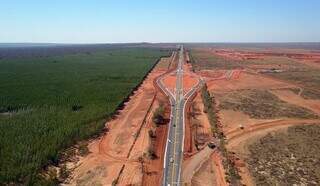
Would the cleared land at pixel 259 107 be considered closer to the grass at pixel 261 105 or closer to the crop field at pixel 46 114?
the grass at pixel 261 105

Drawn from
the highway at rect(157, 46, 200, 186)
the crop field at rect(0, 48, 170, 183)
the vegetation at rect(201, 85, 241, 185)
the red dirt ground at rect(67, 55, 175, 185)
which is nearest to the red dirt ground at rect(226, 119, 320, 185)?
the vegetation at rect(201, 85, 241, 185)

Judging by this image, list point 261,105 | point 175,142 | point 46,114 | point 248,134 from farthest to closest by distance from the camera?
point 261,105 < point 46,114 < point 248,134 < point 175,142

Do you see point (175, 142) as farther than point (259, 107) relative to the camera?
No

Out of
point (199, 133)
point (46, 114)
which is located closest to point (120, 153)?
point (199, 133)

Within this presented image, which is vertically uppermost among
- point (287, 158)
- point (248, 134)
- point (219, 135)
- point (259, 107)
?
point (259, 107)

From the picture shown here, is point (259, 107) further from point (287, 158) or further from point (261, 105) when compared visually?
point (287, 158)

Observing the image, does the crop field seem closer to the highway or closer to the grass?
the highway

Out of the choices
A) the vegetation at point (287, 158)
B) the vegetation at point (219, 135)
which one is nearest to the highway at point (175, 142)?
the vegetation at point (219, 135)
